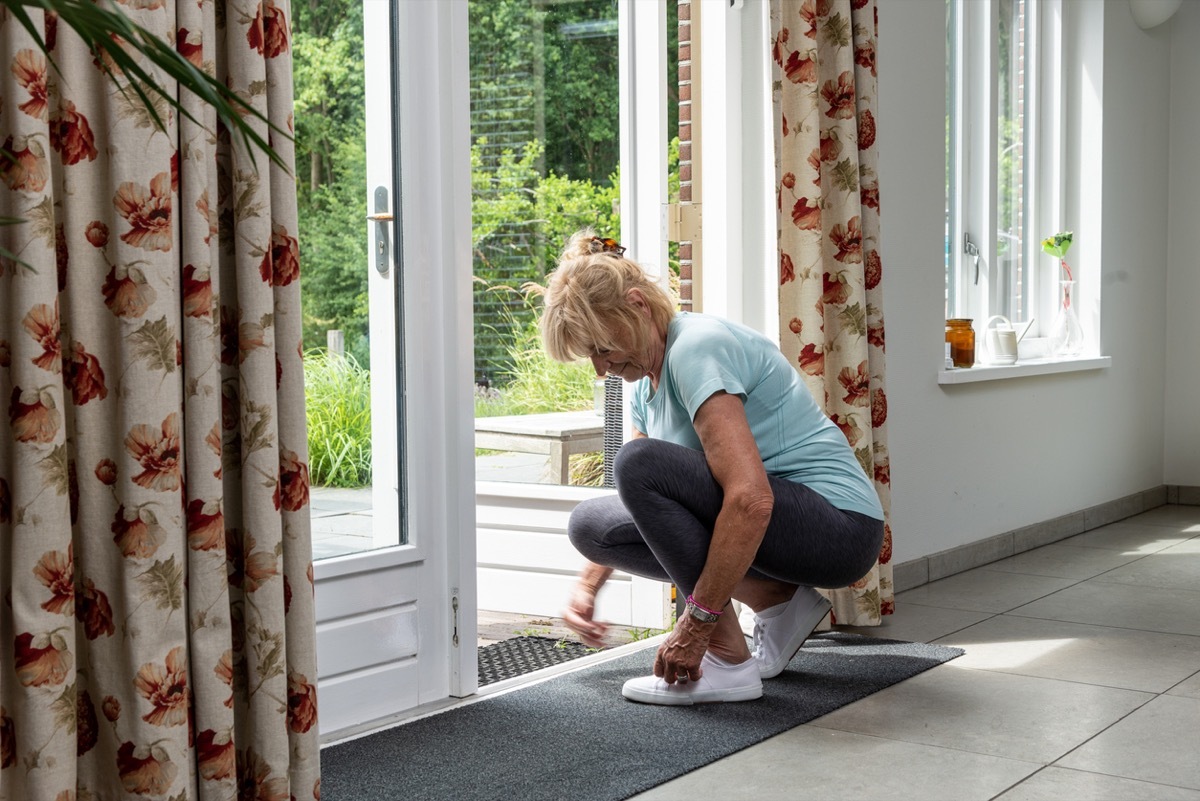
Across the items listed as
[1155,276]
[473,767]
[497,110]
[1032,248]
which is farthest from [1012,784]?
[1155,276]

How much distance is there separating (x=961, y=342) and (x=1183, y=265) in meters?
2.02

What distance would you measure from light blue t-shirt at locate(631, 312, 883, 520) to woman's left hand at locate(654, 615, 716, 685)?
369 mm

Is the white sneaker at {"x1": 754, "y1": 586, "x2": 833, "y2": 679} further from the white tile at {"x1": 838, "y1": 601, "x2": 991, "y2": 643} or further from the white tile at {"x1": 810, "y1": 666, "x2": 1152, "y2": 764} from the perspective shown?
the white tile at {"x1": 838, "y1": 601, "x2": 991, "y2": 643}

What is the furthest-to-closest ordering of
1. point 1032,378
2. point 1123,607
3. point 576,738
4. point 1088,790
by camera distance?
point 1032,378
point 1123,607
point 576,738
point 1088,790

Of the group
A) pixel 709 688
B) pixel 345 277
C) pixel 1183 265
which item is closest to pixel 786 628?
pixel 709 688

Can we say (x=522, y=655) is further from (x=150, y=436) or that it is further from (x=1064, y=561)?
(x=1064, y=561)

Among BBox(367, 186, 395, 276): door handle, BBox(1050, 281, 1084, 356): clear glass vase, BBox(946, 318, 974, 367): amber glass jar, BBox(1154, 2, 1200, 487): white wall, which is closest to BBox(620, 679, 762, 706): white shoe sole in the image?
BBox(367, 186, 395, 276): door handle

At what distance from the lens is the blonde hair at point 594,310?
98.1 inches

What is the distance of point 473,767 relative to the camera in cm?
226

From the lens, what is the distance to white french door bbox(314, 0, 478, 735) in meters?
2.58

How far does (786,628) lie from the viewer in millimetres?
2812

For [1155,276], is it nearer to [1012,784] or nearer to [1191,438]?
[1191,438]

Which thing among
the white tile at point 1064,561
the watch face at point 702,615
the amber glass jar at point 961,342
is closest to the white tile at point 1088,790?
the watch face at point 702,615

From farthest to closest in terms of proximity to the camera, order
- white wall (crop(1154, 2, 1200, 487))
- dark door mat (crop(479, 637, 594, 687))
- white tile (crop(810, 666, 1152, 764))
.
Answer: white wall (crop(1154, 2, 1200, 487)), dark door mat (crop(479, 637, 594, 687)), white tile (crop(810, 666, 1152, 764))
